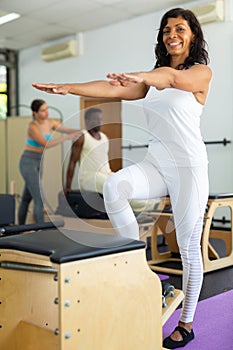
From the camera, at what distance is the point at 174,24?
1.86 metres

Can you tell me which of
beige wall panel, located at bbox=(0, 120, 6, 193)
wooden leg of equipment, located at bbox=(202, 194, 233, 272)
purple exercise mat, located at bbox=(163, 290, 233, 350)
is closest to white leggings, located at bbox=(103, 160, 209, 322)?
purple exercise mat, located at bbox=(163, 290, 233, 350)

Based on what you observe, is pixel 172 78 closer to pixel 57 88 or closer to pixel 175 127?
pixel 175 127

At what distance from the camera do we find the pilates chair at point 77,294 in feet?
4.71

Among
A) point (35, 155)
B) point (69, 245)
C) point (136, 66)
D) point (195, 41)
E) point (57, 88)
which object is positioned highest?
point (136, 66)

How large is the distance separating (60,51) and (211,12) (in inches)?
110

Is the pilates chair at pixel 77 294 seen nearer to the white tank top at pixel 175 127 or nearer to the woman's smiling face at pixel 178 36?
the white tank top at pixel 175 127

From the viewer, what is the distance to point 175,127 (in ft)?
5.91

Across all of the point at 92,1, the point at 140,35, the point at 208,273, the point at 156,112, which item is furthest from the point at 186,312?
the point at 140,35

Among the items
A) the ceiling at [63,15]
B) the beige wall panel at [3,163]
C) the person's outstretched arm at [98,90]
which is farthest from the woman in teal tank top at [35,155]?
the person's outstretched arm at [98,90]

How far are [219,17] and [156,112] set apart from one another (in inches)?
160

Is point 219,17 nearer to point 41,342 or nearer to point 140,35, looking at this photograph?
point 140,35

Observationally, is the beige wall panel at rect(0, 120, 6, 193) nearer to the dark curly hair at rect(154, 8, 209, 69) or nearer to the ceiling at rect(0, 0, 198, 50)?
the ceiling at rect(0, 0, 198, 50)

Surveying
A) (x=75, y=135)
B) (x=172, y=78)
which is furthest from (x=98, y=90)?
(x=75, y=135)

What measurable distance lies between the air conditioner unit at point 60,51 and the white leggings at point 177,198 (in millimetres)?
5764
